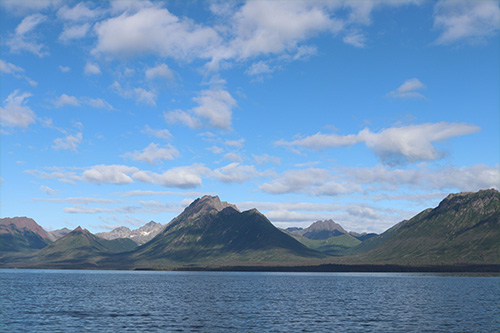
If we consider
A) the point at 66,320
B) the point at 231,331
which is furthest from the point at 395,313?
the point at 66,320

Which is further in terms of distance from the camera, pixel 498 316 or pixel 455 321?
pixel 498 316

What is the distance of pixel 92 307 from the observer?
4205 inches

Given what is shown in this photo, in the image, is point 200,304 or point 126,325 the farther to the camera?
point 200,304

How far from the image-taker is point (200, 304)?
118875 millimetres

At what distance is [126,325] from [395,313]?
58539 mm

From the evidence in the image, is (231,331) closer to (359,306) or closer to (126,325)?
(126,325)

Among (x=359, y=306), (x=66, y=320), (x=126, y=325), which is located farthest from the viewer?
(x=359, y=306)

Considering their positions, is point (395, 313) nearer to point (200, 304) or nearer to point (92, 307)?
point (200, 304)

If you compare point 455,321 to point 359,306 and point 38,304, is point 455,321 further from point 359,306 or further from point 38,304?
point 38,304

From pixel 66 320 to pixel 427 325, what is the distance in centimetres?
6672

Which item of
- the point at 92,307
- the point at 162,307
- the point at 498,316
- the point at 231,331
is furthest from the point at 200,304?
the point at 498,316

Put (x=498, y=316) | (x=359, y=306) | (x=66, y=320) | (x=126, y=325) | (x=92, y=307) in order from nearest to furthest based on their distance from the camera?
(x=126, y=325)
(x=66, y=320)
(x=498, y=316)
(x=92, y=307)
(x=359, y=306)

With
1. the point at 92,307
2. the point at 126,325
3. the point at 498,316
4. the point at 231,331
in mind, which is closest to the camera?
the point at 231,331

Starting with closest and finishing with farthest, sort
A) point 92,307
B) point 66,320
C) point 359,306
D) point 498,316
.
Answer: point 66,320 < point 498,316 < point 92,307 < point 359,306
